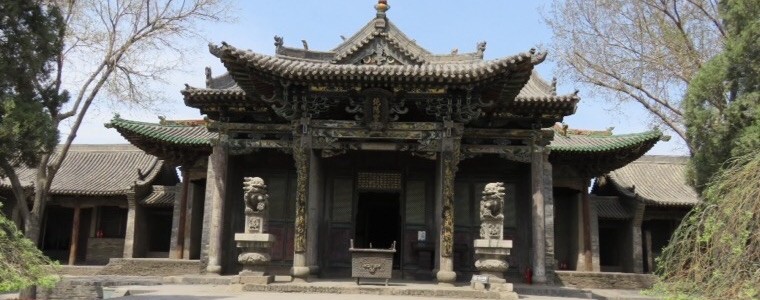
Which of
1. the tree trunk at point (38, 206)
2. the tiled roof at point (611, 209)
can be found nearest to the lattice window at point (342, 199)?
the tree trunk at point (38, 206)

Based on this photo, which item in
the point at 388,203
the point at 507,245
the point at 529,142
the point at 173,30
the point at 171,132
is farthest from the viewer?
the point at 173,30

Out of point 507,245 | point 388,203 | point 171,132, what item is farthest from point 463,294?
point 171,132

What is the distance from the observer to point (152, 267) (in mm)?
15969

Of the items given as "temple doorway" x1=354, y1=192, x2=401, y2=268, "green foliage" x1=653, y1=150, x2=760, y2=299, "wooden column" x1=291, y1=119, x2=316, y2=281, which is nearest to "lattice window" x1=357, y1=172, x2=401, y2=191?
"temple doorway" x1=354, y1=192, x2=401, y2=268

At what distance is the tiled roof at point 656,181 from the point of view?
71.1 feet

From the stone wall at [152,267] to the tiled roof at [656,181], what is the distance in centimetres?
1440

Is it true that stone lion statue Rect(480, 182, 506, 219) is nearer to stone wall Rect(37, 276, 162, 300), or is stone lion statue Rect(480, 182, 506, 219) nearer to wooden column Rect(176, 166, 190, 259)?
stone wall Rect(37, 276, 162, 300)

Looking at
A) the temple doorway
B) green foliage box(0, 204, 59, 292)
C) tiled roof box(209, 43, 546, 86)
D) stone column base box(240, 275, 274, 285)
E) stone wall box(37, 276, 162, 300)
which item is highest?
tiled roof box(209, 43, 546, 86)

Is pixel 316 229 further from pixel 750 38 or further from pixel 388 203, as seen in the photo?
pixel 750 38

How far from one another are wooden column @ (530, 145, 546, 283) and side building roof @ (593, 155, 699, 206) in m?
8.43

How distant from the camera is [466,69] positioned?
11484mm

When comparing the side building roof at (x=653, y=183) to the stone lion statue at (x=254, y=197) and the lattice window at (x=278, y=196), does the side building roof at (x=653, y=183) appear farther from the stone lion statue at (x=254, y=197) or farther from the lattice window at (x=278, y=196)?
the stone lion statue at (x=254, y=197)

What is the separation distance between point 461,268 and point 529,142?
3249 mm

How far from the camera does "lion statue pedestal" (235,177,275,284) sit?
11.3m
